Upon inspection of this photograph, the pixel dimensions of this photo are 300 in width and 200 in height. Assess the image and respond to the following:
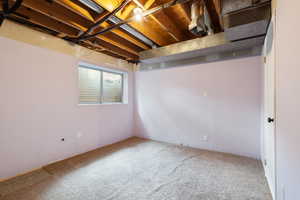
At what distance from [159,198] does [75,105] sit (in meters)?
2.43

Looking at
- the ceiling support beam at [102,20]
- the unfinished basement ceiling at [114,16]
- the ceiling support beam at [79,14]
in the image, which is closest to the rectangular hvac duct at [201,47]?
the unfinished basement ceiling at [114,16]

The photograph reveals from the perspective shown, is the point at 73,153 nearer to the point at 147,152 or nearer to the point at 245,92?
the point at 147,152

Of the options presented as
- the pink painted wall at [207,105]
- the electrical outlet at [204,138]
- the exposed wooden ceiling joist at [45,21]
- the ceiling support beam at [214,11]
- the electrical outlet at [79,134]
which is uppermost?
the ceiling support beam at [214,11]

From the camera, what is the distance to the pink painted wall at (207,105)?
2.82 metres

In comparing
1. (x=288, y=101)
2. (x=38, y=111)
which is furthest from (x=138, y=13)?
(x=38, y=111)

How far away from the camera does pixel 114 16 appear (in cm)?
208

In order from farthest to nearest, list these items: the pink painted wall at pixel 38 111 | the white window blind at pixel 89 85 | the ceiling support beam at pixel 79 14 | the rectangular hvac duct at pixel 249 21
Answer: the white window blind at pixel 89 85 → the pink painted wall at pixel 38 111 → the ceiling support beam at pixel 79 14 → the rectangular hvac duct at pixel 249 21

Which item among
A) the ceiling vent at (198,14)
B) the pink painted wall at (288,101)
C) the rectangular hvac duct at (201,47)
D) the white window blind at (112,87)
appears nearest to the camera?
the pink painted wall at (288,101)

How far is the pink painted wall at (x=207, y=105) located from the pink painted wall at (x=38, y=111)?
1.79 metres

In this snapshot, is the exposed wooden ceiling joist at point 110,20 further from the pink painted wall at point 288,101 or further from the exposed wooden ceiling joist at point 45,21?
the pink painted wall at point 288,101

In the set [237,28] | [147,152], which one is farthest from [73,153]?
[237,28]

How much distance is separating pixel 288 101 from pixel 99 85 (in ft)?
11.9

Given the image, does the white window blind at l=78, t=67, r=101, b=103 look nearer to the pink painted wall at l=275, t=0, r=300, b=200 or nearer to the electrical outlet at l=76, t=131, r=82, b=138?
the electrical outlet at l=76, t=131, r=82, b=138

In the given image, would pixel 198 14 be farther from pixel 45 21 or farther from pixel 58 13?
pixel 45 21
